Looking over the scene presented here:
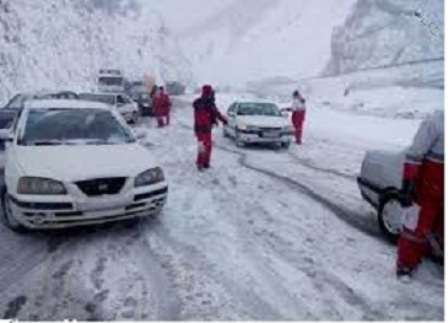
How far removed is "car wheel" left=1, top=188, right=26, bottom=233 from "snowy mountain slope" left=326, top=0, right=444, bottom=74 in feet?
218

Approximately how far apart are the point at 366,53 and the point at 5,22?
185 ft

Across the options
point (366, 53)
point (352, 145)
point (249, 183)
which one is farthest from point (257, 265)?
point (366, 53)

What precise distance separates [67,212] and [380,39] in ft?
258

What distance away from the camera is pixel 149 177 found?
7395mm

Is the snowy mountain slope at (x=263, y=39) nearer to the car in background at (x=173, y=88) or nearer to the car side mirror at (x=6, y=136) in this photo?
the car in background at (x=173, y=88)

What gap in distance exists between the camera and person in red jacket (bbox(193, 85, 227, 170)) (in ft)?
39.3

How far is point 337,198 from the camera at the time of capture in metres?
9.48

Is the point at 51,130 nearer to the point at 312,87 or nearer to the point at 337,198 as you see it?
the point at 337,198

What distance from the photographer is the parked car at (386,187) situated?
23.0ft

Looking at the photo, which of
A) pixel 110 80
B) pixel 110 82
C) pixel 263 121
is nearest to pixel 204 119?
pixel 263 121

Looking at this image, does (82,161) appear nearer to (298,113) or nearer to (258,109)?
(258,109)

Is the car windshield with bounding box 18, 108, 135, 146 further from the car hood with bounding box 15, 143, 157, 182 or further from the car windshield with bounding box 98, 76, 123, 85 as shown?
the car windshield with bounding box 98, 76, 123, 85

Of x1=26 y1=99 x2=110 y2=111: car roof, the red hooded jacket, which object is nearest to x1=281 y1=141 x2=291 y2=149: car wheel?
the red hooded jacket

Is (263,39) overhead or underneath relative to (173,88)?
overhead
